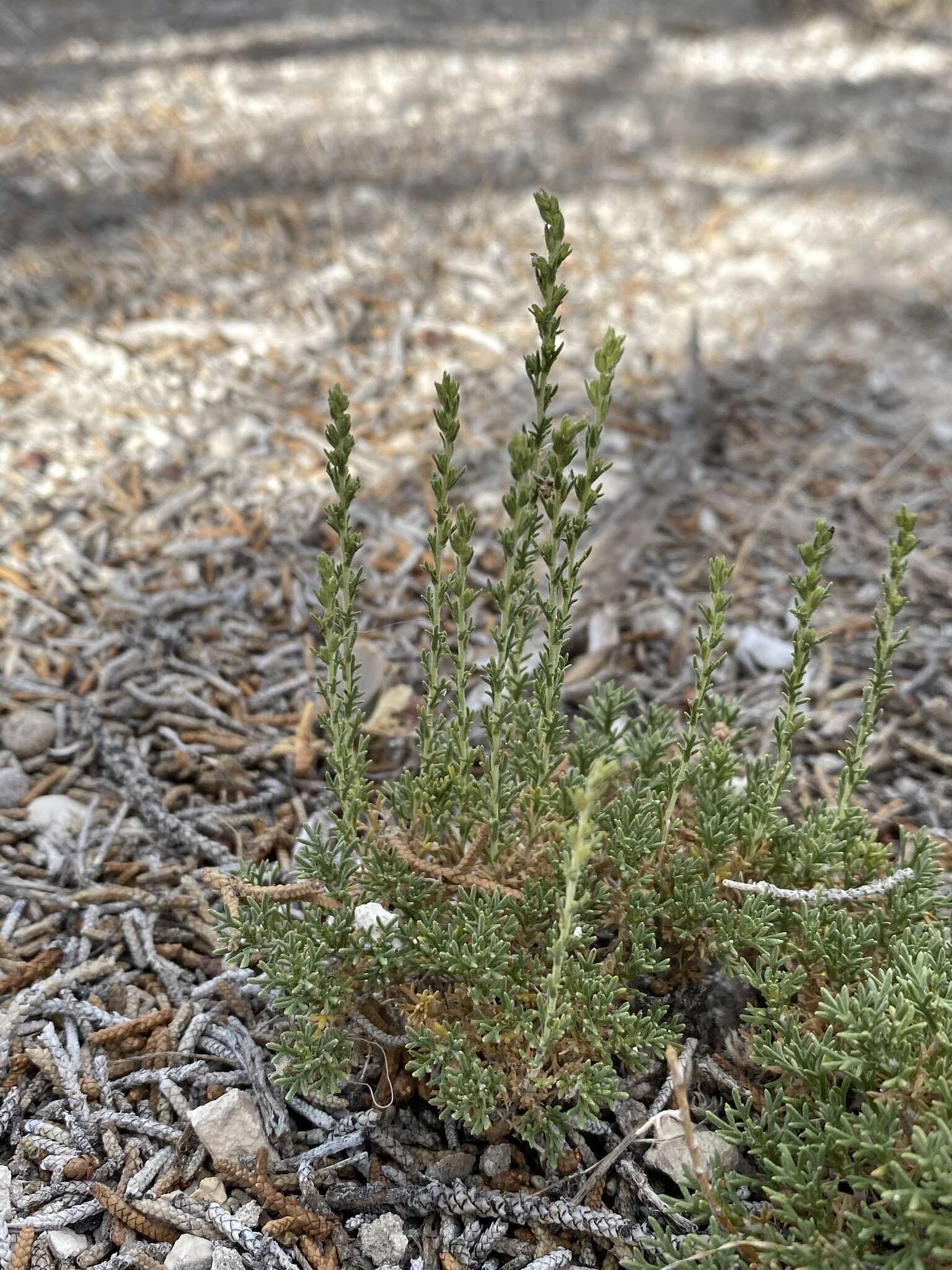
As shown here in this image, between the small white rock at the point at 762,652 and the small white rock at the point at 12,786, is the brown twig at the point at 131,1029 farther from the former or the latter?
the small white rock at the point at 762,652

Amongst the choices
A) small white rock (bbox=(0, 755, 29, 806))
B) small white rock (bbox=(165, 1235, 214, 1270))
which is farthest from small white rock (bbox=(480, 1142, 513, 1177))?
small white rock (bbox=(0, 755, 29, 806))

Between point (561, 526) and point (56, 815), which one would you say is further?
point (56, 815)

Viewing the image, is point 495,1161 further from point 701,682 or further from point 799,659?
point 799,659

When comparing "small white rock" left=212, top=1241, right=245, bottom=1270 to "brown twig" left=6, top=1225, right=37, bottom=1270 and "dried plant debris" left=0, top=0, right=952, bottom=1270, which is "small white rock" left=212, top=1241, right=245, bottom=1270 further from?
"brown twig" left=6, top=1225, right=37, bottom=1270

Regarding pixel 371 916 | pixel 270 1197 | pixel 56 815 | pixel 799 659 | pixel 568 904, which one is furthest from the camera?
pixel 56 815

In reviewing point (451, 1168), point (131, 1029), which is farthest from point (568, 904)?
point (131, 1029)

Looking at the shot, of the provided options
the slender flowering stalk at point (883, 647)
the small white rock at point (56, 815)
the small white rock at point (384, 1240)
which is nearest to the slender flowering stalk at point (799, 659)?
the slender flowering stalk at point (883, 647)

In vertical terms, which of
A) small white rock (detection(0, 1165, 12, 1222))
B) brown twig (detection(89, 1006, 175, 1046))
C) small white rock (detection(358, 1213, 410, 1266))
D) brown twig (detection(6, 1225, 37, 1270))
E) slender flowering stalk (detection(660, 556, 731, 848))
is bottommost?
small white rock (detection(358, 1213, 410, 1266))
